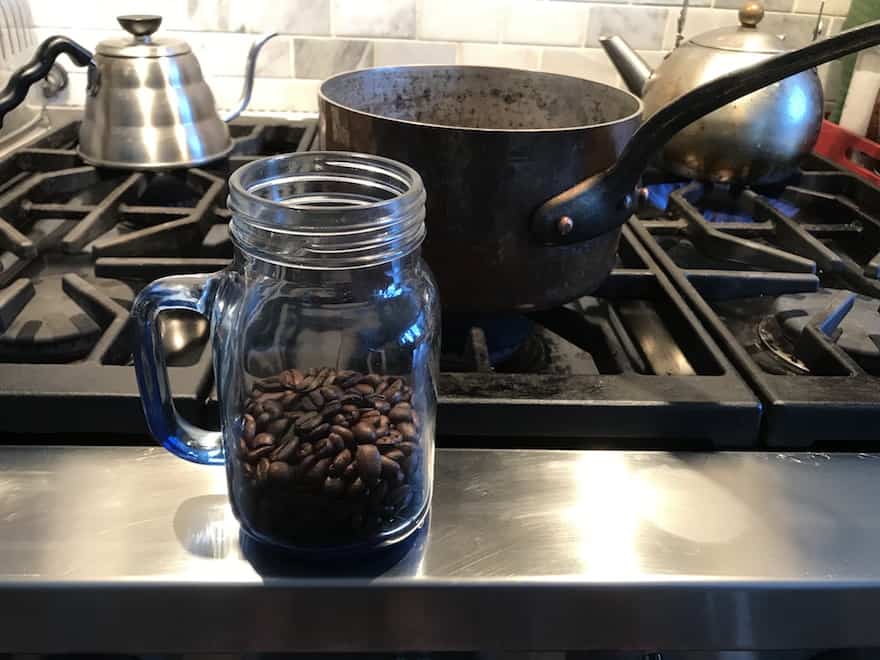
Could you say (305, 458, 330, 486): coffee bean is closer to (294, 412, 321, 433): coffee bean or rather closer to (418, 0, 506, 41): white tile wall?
(294, 412, 321, 433): coffee bean

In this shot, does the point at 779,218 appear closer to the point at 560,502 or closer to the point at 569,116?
the point at 569,116

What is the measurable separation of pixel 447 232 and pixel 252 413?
0.18m

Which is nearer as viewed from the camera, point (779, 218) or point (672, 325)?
point (672, 325)

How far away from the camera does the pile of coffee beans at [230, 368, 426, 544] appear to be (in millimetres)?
373

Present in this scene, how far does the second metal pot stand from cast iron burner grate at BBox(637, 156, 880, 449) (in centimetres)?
14

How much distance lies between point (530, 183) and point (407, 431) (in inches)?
7.1

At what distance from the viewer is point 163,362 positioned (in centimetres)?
41

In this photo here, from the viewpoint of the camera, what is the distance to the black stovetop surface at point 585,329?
47cm

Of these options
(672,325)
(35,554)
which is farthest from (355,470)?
(672,325)

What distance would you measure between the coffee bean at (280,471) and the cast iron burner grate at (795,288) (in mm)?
292

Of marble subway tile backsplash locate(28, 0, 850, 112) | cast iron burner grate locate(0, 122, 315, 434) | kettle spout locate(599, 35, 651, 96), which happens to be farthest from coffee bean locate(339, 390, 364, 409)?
marble subway tile backsplash locate(28, 0, 850, 112)

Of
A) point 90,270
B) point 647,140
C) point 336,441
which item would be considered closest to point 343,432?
point 336,441

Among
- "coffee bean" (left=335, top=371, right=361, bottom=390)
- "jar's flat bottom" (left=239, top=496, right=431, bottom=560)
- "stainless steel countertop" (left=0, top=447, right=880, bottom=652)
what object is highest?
"coffee bean" (left=335, top=371, right=361, bottom=390)

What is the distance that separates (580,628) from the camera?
406 millimetres
